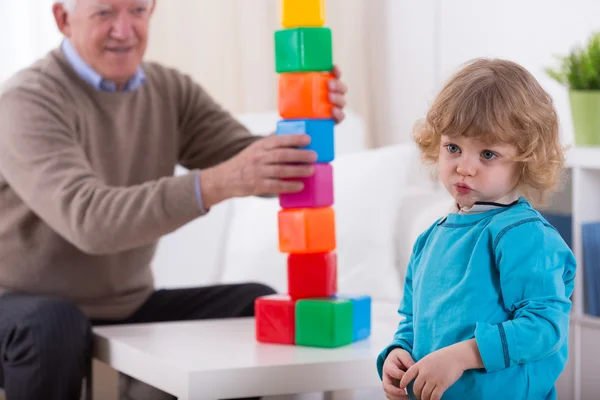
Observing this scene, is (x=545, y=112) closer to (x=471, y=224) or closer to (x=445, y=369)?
(x=471, y=224)

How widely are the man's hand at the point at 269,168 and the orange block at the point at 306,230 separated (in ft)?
0.16

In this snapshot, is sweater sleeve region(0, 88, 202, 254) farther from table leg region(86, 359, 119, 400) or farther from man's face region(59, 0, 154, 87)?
table leg region(86, 359, 119, 400)

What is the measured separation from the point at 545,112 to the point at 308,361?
0.59 m

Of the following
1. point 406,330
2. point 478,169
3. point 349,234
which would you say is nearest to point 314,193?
point 406,330

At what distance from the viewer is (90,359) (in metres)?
1.77

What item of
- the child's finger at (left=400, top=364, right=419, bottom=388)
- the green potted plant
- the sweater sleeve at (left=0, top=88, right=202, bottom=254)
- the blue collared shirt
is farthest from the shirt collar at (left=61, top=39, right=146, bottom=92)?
the green potted plant

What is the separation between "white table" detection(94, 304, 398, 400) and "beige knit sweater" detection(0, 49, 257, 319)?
20cm

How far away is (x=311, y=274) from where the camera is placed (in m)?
1.64

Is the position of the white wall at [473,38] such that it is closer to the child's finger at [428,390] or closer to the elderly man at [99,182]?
the elderly man at [99,182]

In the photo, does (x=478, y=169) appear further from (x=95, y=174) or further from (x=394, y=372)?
(x=95, y=174)

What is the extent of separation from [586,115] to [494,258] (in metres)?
1.24

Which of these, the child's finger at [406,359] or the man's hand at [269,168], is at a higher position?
the man's hand at [269,168]

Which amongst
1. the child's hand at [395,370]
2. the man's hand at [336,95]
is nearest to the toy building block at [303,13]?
the man's hand at [336,95]

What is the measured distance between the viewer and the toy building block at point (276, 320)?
165 cm
